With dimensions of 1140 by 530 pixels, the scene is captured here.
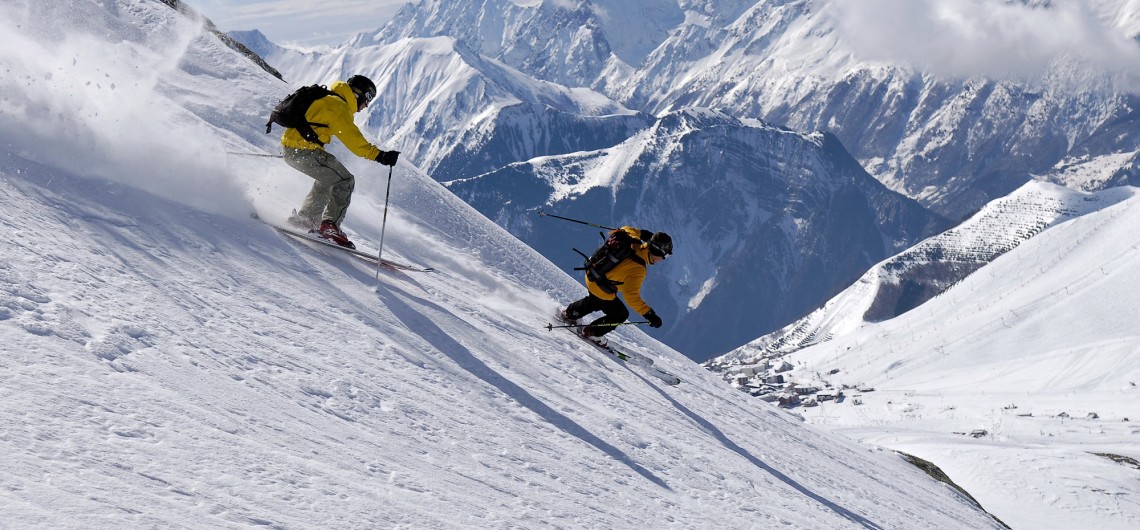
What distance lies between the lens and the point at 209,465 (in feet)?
20.3

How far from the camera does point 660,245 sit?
1452cm

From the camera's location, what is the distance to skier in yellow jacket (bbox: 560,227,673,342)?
1467 cm

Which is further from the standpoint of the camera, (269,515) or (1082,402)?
(1082,402)

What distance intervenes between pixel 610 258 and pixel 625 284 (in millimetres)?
504

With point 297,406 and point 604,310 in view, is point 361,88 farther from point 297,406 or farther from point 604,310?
point 297,406

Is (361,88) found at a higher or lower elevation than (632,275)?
higher

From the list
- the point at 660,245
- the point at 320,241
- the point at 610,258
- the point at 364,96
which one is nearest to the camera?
the point at 320,241

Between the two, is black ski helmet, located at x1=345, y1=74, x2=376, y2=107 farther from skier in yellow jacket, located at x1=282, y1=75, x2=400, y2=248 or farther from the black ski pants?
the black ski pants

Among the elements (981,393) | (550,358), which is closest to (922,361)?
(981,393)

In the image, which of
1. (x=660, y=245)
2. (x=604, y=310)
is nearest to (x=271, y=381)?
(x=660, y=245)

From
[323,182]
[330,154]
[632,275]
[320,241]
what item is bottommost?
[320,241]

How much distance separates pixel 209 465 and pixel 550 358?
7.76 m

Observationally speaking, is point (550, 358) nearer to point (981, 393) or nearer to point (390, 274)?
point (390, 274)

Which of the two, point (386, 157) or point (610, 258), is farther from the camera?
point (610, 258)
